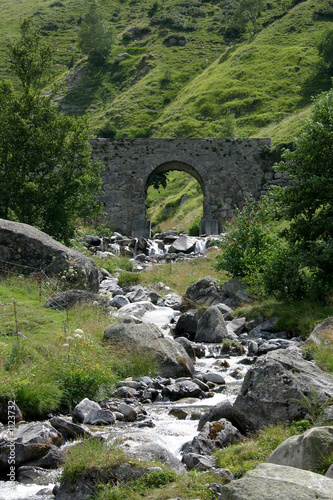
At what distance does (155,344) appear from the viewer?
1032 centimetres

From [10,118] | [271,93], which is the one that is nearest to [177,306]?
[10,118]

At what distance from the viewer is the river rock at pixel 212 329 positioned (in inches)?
510

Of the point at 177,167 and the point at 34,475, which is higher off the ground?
the point at 177,167

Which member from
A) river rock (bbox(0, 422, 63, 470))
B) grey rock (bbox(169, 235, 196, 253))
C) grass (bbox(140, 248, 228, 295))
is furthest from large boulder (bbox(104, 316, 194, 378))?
grey rock (bbox(169, 235, 196, 253))

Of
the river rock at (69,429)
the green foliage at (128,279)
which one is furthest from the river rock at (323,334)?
the green foliage at (128,279)

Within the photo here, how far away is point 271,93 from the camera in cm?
5503

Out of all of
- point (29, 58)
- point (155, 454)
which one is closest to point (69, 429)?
point (155, 454)

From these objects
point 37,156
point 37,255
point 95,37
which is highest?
point 95,37

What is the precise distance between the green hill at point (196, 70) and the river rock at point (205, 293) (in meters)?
21.1

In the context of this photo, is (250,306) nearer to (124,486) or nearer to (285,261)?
(285,261)

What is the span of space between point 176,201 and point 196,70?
3231 centimetres

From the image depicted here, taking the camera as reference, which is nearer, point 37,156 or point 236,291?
point 236,291

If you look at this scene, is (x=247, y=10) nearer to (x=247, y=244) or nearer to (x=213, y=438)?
(x=247, y=244)

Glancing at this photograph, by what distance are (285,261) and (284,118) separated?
37211mm
